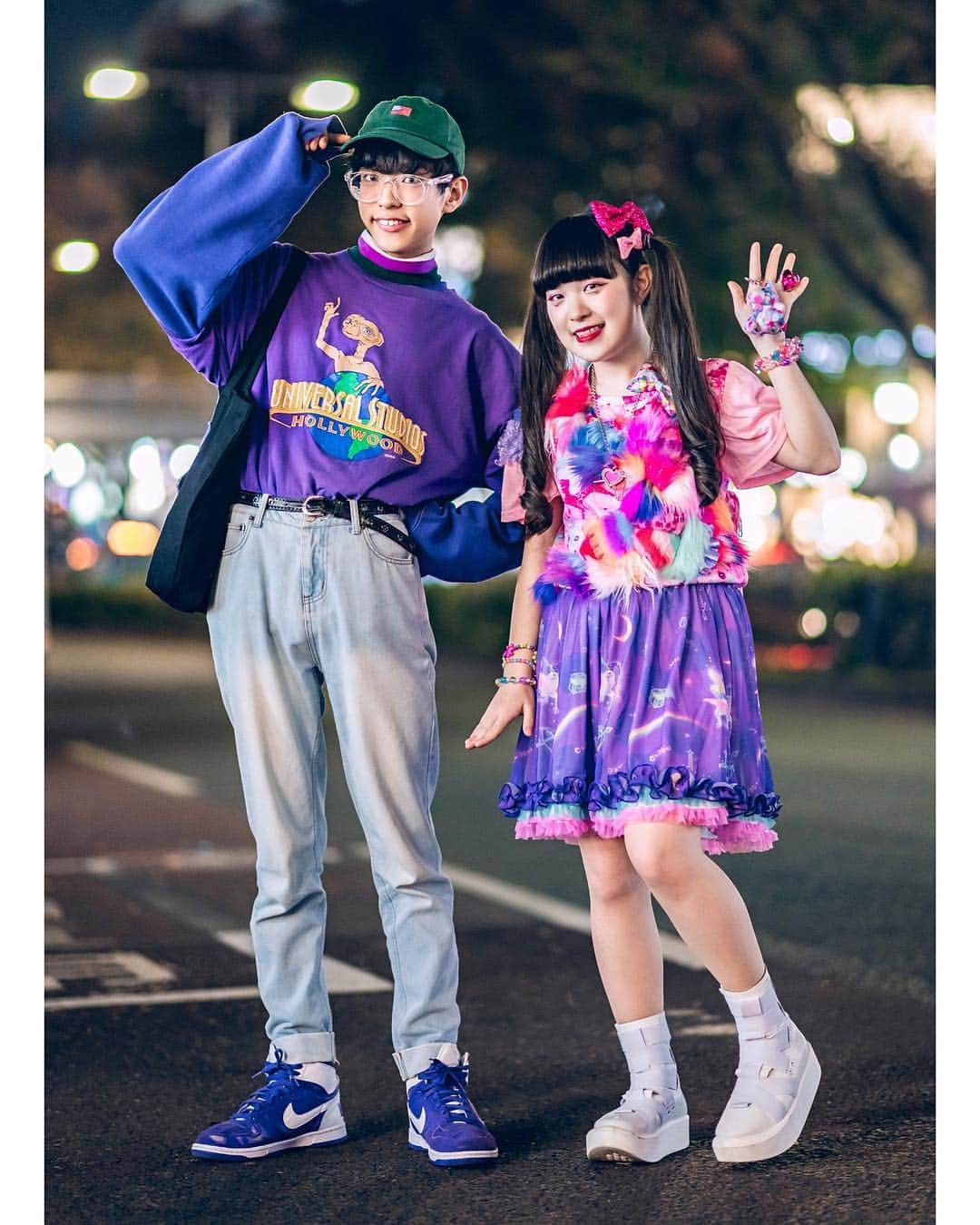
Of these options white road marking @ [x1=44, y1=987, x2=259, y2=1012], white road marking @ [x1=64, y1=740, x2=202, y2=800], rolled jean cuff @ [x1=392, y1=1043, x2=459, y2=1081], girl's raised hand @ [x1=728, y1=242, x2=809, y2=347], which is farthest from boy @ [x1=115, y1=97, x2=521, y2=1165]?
white road marking @ [x1=64, y1=740, x2=202, y2=800]

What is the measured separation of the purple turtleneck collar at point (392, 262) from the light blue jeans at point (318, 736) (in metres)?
0.53

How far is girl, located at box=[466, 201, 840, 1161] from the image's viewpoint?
365 cm

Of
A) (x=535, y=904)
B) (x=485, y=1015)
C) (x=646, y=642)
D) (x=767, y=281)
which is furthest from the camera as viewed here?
(x=535, y=904)

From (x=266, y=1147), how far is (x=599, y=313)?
1823 millimetres

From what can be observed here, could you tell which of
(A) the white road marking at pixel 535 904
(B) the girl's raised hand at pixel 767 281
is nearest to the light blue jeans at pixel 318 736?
(B) the girl's raised hand at pixel 767 281

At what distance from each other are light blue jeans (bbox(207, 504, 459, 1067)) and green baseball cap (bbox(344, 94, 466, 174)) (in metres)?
0.75

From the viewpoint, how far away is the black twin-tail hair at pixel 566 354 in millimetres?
3713

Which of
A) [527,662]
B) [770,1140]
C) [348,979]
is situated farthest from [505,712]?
[348,979]

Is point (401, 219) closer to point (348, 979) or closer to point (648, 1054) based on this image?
point (648, 1054)

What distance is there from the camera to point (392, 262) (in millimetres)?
3928

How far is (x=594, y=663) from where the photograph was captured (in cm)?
371

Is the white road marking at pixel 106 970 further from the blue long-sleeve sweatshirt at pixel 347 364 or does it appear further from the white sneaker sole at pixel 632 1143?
the blue long-sleeve sweatshirt at pixel 347 364
